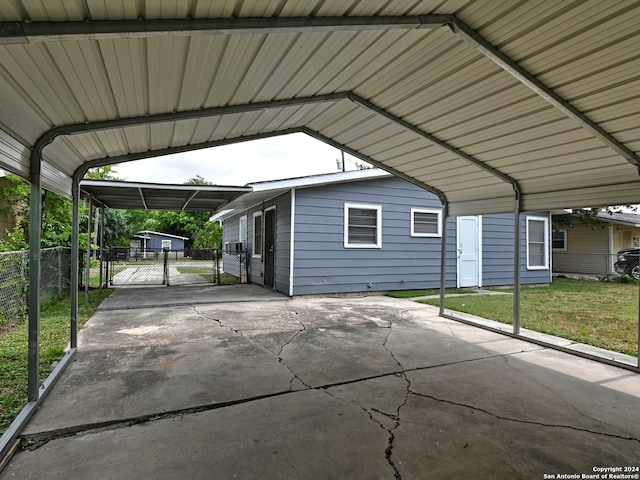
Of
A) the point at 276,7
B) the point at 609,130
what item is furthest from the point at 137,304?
the point at 609,130

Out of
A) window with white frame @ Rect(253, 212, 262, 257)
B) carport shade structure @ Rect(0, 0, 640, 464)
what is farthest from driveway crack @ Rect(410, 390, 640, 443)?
window with white frame @ Rect(253, 212, 262, 257)

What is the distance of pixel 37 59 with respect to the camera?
1874 millimetres

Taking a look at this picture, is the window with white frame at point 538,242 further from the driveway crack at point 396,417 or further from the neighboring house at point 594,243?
the driveway crack at point 396,417

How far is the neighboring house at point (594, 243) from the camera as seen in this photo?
14273 mm

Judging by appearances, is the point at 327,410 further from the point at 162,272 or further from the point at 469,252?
the point at 162,272

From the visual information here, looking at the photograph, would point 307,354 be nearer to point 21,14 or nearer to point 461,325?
point 461,325

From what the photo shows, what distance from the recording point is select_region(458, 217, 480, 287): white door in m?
10.1

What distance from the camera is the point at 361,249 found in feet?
28.5

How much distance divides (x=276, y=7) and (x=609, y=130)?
3.26 m

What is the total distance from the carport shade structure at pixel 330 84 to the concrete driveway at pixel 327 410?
68 centimetres

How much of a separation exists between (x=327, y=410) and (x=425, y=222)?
25.1 ft

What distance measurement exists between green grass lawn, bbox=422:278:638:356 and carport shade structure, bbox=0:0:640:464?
6.62 feet

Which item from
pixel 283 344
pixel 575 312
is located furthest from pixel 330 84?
pixel 575 312

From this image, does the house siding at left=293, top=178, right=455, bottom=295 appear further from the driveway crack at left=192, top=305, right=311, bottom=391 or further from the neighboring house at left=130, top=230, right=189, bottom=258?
the neighboring house at left=130, top=230, right=189, bottom=258
